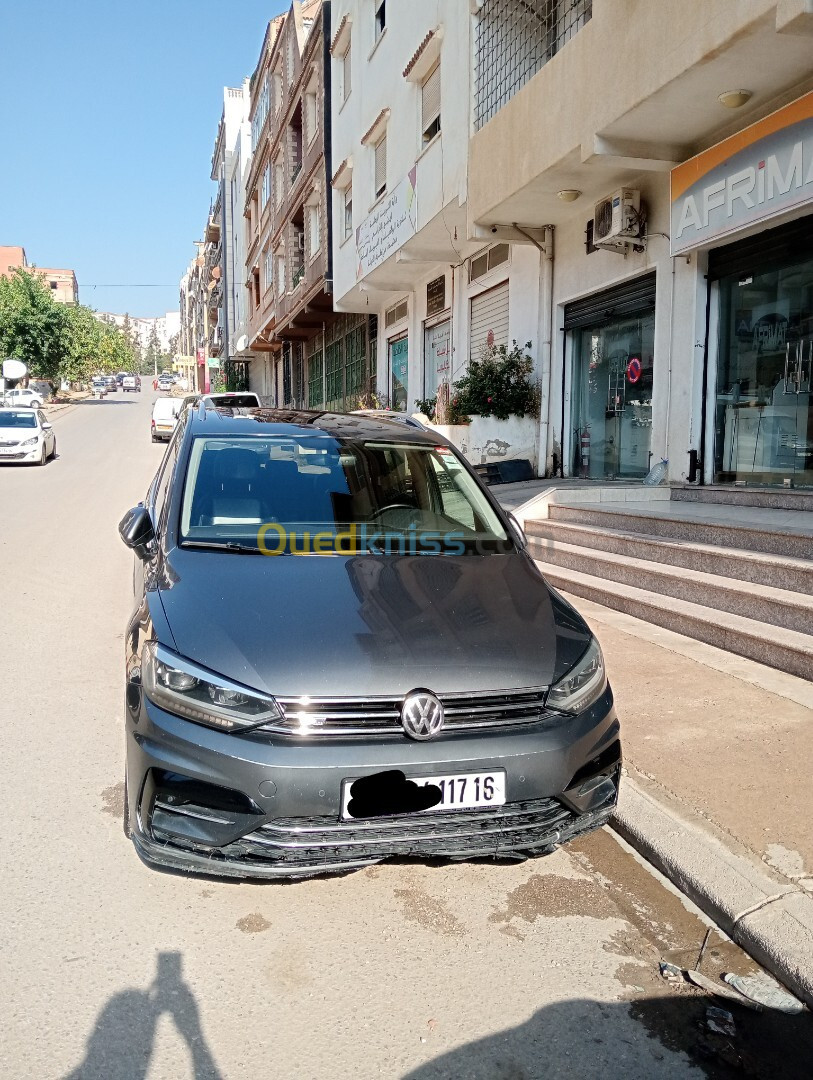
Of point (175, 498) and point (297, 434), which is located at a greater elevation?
point (297, 434)

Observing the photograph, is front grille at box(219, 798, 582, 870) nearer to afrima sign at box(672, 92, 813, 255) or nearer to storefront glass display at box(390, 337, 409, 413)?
afrima sign at box(672, 92, 813, 255)

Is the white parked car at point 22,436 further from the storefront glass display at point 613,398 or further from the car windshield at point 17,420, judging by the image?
the storefront glass display at point 613,398

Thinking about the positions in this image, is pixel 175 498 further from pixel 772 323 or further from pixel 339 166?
pixel 339 166

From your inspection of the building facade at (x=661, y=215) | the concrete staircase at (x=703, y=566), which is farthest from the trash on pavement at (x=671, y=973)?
the building facade at (x=661, y=215)

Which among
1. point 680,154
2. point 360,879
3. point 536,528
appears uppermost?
point 680,154

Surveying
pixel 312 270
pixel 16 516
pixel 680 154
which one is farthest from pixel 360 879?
pixel 312 270

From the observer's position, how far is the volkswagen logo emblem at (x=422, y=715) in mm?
2594

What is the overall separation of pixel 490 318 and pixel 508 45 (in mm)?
4151

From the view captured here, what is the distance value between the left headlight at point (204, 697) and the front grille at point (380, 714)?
0.06m

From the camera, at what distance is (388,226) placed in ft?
49.9

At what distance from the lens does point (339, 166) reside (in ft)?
65.9

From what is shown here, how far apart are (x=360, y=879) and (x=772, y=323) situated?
7.39m

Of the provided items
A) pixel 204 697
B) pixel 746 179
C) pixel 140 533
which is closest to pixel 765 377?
pixel 746 179

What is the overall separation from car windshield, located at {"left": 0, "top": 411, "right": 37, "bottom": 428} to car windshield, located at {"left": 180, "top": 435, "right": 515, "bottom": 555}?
19.2 meters
